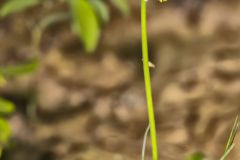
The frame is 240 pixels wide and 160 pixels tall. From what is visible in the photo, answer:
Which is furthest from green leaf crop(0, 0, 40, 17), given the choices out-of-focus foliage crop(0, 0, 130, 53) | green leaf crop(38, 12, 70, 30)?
green leaf crop(38, 12, 70, 30)

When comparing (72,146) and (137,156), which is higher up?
(72,146)

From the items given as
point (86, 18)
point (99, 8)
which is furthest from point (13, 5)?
point (86, 18)

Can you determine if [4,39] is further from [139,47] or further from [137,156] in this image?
[137,156]

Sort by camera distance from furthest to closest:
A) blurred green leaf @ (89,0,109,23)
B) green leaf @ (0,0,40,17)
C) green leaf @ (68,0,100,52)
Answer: blurred green leaf @ (89,0,109,23)
green leaf @ (0,0,40,17)
green leaf @ (68,0,100,52)

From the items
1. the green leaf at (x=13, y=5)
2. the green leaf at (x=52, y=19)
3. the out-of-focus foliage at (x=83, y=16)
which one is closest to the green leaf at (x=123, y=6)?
the out-of-focus foliage at (x=83, y=16)

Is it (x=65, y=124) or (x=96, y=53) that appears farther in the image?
(x=96, y=53)

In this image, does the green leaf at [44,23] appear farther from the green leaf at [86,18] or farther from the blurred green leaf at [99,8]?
the green leaf at [86,18]

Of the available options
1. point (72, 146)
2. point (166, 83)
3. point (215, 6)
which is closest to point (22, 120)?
point (72, 146)

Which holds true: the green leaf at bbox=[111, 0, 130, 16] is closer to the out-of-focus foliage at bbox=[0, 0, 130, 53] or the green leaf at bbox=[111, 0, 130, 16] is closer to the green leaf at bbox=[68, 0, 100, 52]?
the out-of-focus foliage at bbox=[0, 0, 130, 53]
